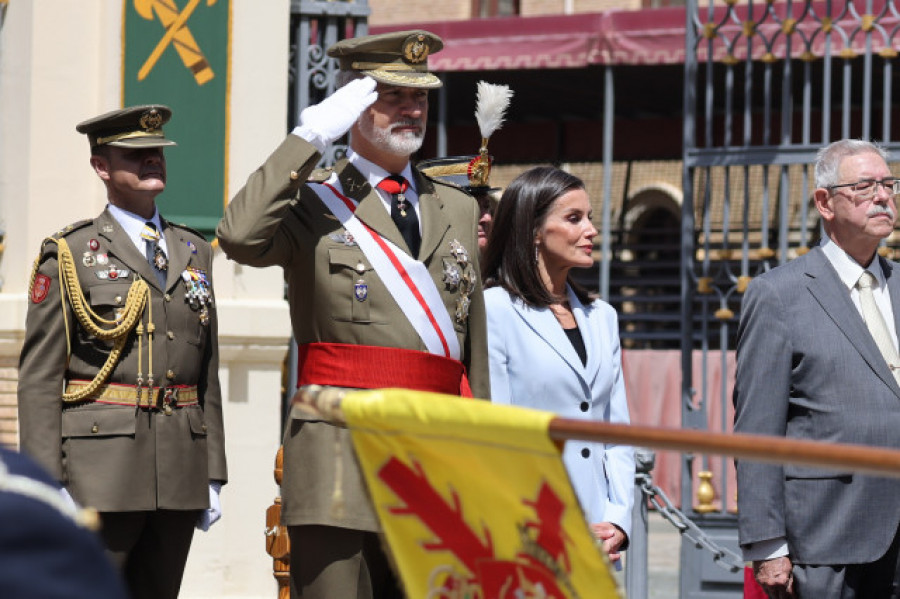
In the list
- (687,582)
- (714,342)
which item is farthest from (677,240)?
(687,582)

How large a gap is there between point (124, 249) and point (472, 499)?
8.86ft

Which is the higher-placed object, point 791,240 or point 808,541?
point 791,240

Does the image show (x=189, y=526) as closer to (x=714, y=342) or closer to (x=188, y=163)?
(x=188, y=163)

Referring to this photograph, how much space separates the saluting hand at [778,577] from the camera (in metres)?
4.33

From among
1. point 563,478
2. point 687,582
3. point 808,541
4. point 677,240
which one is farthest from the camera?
point 677,240

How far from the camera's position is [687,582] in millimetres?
7898

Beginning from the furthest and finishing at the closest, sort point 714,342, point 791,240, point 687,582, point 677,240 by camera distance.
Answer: point 677,240 < point 791,240 < point 714,342 < point 687,582

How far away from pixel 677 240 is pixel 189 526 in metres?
17.1

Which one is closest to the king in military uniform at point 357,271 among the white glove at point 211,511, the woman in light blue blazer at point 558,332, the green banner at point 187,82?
the woman in light blue blazer at point 558,332

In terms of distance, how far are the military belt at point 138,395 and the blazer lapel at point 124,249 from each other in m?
0.35

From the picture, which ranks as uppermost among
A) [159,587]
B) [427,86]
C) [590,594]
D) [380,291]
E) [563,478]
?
[427,86]

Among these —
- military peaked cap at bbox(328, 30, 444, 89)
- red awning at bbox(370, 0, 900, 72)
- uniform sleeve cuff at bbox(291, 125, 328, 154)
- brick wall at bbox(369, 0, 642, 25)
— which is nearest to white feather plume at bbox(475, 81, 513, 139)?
military peaked cap at bbox(328, 30, 444, 89)

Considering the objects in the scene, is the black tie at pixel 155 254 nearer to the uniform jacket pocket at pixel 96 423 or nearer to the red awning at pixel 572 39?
the uniform jacket pocket at pixel 96 423

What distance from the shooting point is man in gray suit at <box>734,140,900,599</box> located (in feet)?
14.1
